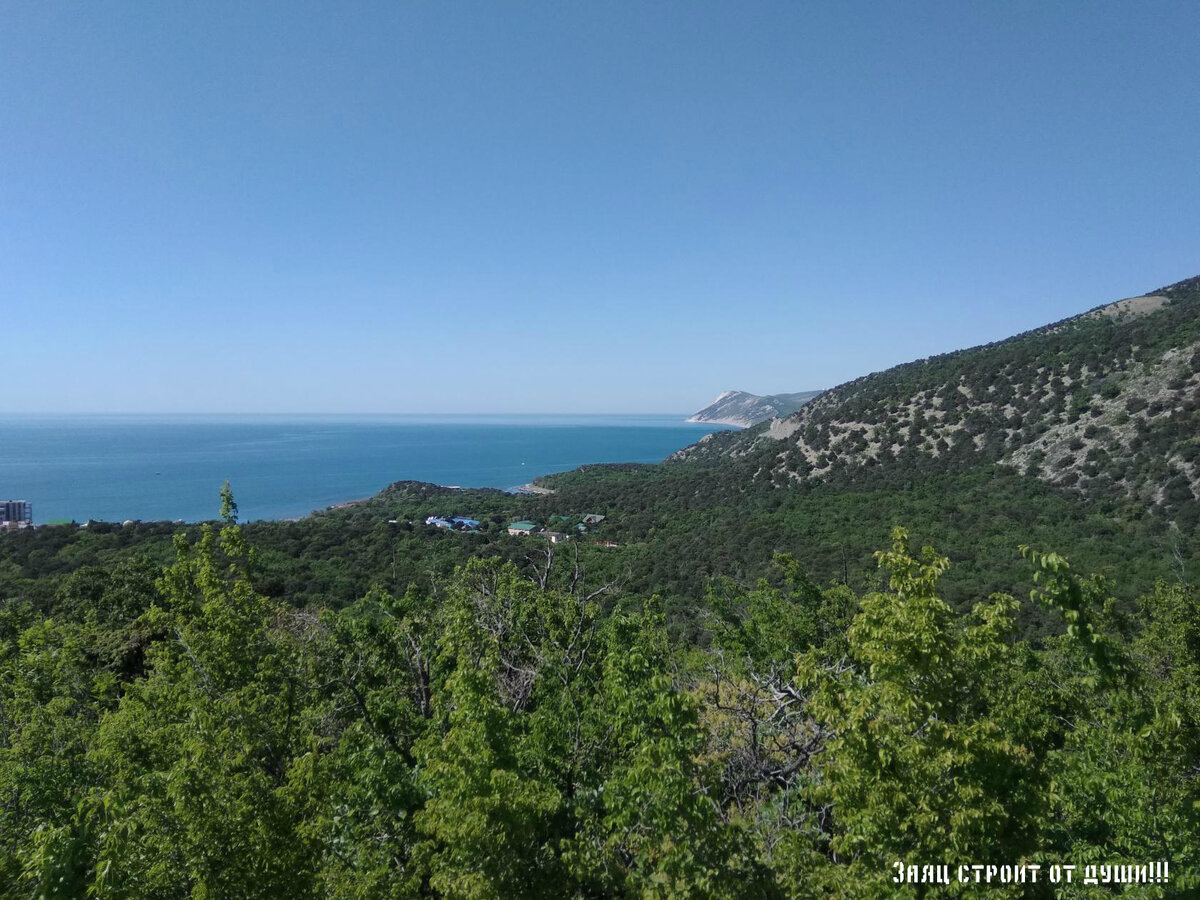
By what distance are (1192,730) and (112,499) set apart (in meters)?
127

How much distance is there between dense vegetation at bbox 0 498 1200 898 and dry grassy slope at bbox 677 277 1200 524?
3467cm

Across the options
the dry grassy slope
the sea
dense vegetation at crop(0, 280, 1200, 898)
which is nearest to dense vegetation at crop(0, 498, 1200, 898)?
dense vegetation at crop(0, 280, 1200, 898)

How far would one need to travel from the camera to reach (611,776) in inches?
318

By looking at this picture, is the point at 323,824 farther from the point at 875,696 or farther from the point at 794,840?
the point at 875,696

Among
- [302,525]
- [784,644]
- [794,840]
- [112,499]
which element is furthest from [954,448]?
[112,499]

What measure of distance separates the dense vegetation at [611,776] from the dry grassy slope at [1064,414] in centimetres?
3467

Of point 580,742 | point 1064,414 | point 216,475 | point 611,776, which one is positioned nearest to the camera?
point 611,776

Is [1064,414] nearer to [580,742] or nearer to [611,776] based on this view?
[580,742]

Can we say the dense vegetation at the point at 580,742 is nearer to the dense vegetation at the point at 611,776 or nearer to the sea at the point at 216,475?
the dense vegetation at the point at 611,776

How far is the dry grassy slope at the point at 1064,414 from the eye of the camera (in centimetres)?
3612

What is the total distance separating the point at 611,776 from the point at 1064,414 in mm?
51962

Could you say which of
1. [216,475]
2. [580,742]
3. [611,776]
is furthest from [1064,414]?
[216,475]

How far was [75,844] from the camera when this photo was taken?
4.84 meters

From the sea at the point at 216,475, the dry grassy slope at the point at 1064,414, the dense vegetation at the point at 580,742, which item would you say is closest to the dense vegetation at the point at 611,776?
the dense vegetation at the point at 580,742
